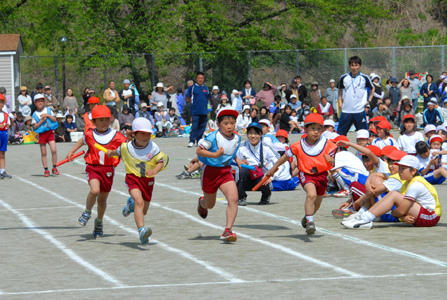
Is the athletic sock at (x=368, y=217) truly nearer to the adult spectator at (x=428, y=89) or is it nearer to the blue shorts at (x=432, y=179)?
the blue shorts at (x=432, y=179)

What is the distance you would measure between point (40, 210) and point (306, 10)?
27977 mm

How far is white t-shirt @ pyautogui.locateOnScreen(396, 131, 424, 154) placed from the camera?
1509 centimetres

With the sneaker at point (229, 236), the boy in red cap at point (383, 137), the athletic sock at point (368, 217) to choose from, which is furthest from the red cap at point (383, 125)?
the sneaker at point (229, 236)

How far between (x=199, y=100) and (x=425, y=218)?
13.3 m

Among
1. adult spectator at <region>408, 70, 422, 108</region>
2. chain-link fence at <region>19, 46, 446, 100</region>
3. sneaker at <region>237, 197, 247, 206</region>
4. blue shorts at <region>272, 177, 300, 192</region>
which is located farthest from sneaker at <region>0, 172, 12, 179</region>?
adult spectator at <region>408, 70, 422, 108</region>

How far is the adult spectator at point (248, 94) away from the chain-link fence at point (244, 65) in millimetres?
2797

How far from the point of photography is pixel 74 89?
117 feet

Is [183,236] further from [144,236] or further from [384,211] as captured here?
[384,211]

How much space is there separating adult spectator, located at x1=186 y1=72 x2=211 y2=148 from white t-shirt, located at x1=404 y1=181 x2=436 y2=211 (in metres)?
13.0

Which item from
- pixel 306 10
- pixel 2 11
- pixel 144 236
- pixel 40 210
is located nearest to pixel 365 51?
pixel 306 10

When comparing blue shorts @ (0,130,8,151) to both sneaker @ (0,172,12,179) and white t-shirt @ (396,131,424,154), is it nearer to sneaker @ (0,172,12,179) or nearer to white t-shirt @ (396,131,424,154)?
sneaker @ (0,172,12,179)

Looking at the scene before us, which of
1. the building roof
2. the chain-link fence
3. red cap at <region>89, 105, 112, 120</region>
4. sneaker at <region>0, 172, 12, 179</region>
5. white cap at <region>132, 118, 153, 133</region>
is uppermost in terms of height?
the building roof

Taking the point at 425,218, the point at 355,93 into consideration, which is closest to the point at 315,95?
the point at 355,93

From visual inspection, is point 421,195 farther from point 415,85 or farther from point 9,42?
point 9,42
